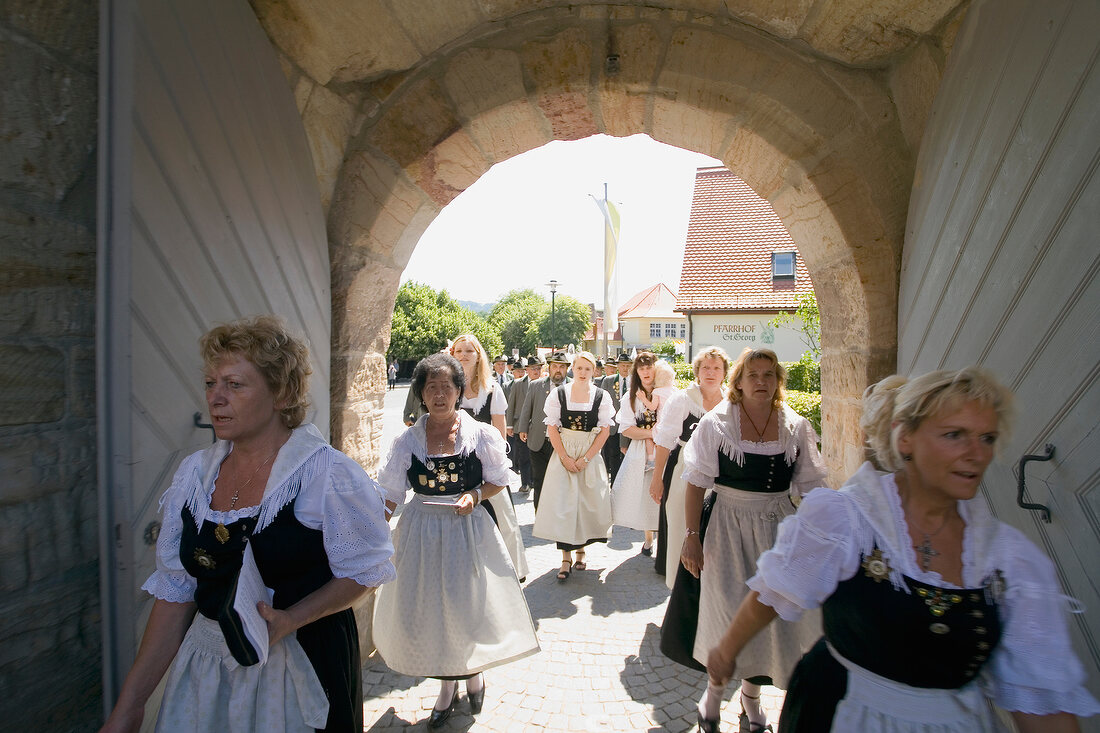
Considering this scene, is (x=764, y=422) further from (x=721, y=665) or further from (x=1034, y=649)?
(x=1034, y=649)

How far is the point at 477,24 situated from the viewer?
2.79 m

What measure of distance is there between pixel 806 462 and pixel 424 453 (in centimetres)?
181

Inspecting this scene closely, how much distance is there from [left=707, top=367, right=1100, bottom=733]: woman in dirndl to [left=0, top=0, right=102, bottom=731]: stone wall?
189 centimetres

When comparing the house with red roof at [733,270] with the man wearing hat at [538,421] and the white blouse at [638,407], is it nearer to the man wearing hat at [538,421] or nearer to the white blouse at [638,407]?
the man wearing hat at [538,421]

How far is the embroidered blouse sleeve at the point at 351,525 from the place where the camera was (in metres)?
1.54

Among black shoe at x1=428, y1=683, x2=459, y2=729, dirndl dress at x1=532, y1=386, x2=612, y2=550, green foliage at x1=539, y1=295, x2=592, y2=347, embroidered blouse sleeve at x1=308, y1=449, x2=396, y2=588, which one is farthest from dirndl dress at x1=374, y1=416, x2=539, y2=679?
green foliage at x1=539, y1=295, x2=592, y2=347

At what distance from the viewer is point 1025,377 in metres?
1.71

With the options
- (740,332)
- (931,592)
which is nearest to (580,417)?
(931,592)

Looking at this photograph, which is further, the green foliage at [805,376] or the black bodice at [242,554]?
the green foliage at [805,376]

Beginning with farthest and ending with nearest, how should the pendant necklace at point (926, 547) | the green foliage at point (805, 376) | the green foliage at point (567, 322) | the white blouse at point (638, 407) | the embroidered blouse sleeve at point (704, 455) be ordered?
the green foliage at point (567, 322) < the green foliage at point (805, 376) < the white blouse at point (638, 407) < the embroidered blouse sleeve at point (704, 455) < the pendant necklace at point (926, 547)

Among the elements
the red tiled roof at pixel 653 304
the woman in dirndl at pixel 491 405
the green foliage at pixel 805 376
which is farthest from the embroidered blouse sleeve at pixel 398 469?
the red tiled roof at pixel 653 304

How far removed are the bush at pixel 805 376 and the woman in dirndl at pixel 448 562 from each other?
6.45 meters

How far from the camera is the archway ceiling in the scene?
8.02ft

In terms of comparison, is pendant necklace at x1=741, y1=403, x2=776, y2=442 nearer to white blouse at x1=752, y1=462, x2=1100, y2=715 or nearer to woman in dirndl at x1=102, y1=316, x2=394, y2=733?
white blouse at x1=752, y1=462, x2=1100, y2=715
